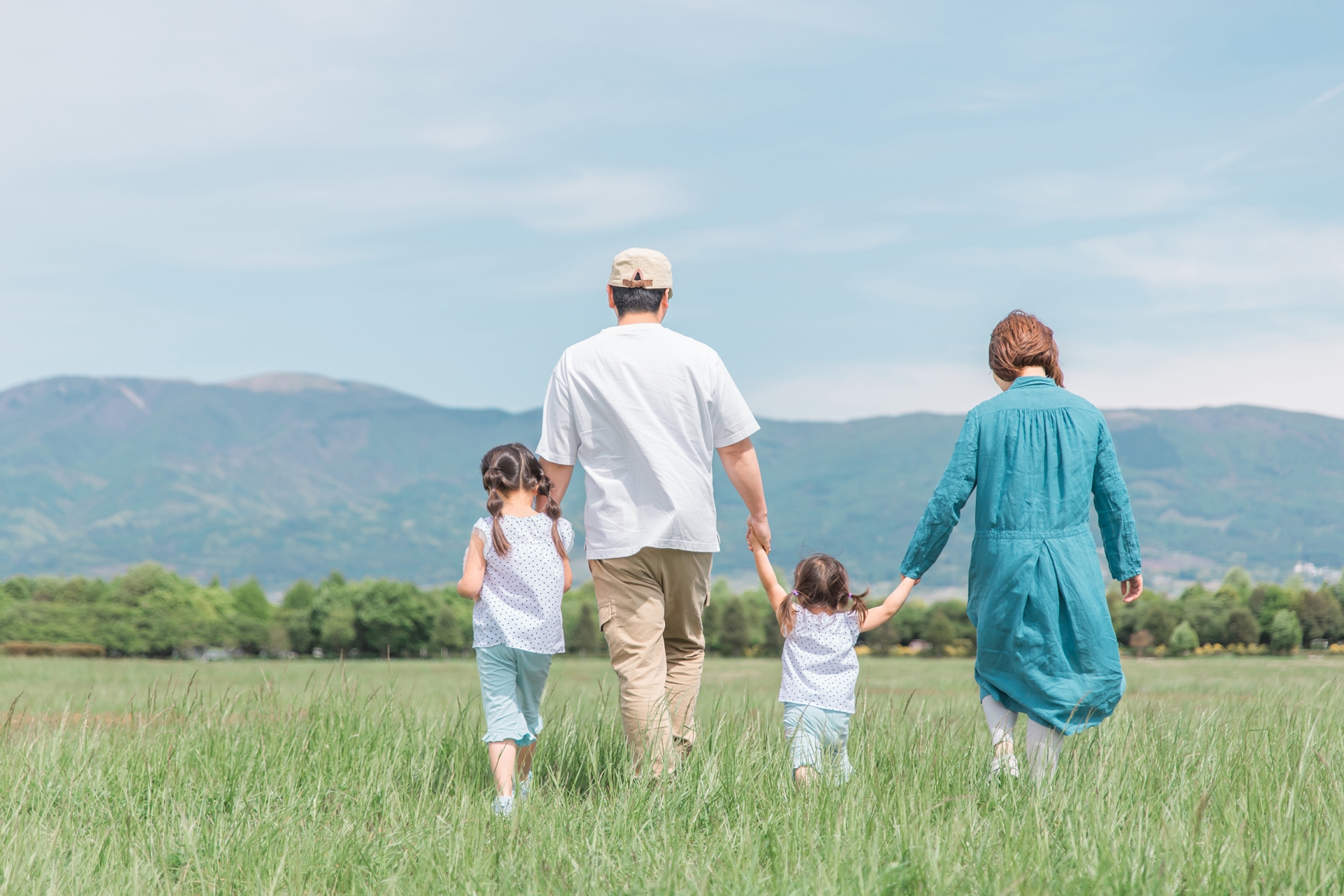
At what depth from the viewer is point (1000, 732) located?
4.67m

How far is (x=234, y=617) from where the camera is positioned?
345 ft

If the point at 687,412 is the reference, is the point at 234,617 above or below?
below

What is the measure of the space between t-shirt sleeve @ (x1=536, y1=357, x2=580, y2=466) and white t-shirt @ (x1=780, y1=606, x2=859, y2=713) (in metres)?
1.35

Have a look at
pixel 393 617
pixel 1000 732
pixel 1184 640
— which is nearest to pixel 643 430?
pixel 1000 732

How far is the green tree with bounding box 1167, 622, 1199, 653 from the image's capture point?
6462 centimetres

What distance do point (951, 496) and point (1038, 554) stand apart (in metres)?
0.44

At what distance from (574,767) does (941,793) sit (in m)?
1.93

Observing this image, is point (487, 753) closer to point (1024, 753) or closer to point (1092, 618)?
point (1024, 753)

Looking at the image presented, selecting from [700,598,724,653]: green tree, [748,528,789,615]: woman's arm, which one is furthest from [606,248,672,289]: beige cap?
[700,598,724,653]: green tree

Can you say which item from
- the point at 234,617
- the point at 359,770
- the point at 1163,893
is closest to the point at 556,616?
the point at 359,770

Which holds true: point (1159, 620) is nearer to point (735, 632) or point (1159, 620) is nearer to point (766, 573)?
point (735, 632)

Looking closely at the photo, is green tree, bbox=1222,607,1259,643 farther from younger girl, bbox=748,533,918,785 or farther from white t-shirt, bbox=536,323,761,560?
white t-shirt, bbox=536,323,761,560

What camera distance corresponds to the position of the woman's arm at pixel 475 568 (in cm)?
488

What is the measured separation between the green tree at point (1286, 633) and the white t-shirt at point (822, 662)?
64.4 metres
